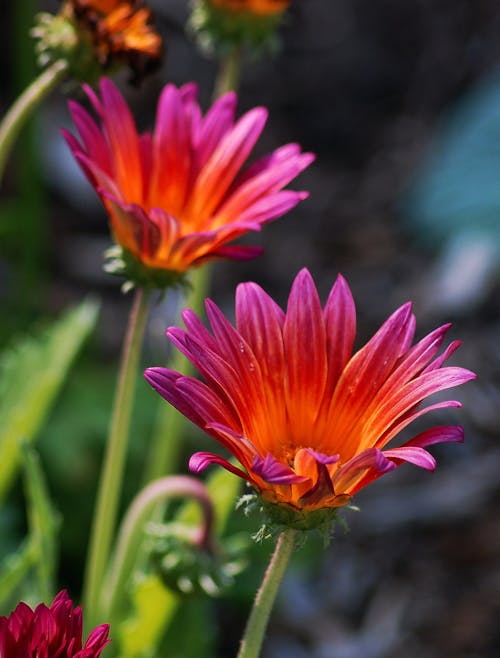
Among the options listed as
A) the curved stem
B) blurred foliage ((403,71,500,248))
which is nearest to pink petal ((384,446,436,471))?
the curved stem

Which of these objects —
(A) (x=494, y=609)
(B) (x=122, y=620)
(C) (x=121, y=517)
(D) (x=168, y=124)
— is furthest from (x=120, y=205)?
(A) (x=494, y=609)

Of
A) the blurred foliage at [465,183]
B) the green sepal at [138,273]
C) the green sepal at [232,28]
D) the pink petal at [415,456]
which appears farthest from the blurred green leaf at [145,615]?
the blurred foliage at [465,183]

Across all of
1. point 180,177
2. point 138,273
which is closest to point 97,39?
point 180,177

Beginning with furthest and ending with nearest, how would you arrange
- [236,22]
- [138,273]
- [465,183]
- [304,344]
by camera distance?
[465,183]
[236,22]
[138,273]
[304,344]

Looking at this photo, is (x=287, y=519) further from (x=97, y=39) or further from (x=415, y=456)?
(x=97, y=39)

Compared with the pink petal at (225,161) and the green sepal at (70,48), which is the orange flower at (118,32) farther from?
the pink petal at (225,161)

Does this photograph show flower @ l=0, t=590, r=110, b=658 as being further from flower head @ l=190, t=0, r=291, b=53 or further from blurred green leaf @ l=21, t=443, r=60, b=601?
flower head @ l=190, t=0, r=291, b=53
